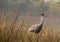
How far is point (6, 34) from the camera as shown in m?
4.54

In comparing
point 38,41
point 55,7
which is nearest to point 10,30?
point 38,41

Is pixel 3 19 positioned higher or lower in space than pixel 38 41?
higher

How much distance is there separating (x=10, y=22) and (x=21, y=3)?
10.0 ft

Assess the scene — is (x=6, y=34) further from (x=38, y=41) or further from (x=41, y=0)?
(x=41, y=0)

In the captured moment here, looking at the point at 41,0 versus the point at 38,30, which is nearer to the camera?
the point at 38,30

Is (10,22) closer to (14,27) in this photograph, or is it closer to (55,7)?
(14,27)

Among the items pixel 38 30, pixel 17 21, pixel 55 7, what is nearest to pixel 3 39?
pixel 17 21

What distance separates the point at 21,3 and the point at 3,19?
3.09 metres

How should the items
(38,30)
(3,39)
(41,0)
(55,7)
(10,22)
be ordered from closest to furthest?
(3,39) → (10,22) → (38,30) → (55,7) → (41,0)

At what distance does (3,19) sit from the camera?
186 inches

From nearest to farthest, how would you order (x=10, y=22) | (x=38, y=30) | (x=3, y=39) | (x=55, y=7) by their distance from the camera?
(x=3, y=39) < (x=10, y=22) < (x=38, y=30) < (x=55, y=7)

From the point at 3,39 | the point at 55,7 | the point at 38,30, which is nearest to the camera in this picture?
the point at 3,39

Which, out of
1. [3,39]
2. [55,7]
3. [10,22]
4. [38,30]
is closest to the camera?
[3,39]

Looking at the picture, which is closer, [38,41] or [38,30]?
[38,41]
